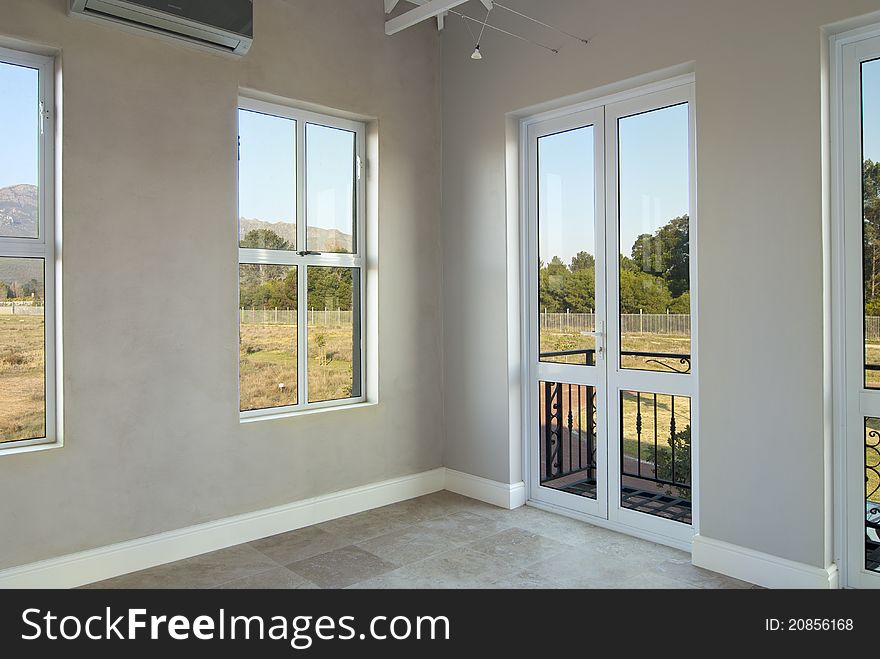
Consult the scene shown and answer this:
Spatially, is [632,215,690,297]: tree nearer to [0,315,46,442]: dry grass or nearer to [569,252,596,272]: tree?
[569,252,596,272]: tree

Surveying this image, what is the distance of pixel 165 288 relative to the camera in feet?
11.3

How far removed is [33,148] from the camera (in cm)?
317

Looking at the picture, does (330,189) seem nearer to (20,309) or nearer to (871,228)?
→ (20,309)

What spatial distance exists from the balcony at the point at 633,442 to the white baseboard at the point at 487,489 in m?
0.19

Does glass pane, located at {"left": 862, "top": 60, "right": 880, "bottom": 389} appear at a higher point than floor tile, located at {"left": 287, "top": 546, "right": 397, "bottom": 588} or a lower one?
higher

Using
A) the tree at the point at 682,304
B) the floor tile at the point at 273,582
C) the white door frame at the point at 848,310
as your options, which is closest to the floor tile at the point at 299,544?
the floor tile at the point at 273,582

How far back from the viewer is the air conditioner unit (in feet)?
9.97

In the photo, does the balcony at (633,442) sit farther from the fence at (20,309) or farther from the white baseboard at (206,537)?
the fence at (20,309)

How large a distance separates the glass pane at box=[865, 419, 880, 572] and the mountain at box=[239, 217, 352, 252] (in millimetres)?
3094

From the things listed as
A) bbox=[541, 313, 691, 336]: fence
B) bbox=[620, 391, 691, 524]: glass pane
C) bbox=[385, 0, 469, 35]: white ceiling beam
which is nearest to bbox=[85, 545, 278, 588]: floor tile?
bbox=[620, 391, 691, 524]: glass pane

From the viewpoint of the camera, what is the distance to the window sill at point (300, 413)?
384 cm

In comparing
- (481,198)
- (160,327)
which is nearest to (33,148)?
(160,327)

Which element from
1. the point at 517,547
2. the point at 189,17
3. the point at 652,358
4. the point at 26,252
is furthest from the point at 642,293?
the point at 26,252
